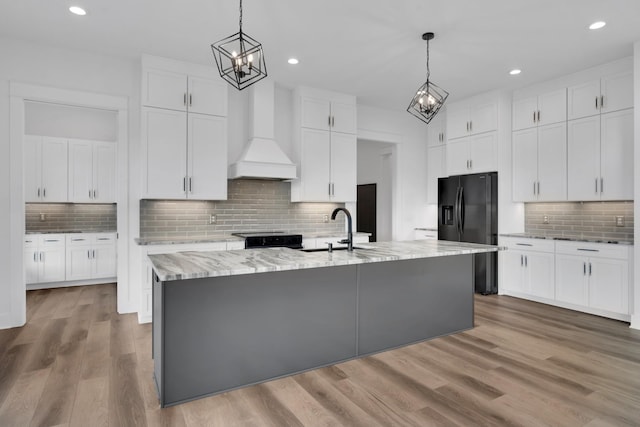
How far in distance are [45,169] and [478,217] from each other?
21.6 feet

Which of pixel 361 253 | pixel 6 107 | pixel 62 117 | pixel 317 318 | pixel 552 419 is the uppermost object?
pixel 62 117

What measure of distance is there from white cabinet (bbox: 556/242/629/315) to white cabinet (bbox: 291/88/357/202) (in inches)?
113

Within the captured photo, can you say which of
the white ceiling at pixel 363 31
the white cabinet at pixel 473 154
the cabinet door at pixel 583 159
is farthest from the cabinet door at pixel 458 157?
the cabinet door at pixel 583 159

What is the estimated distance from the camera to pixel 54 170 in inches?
228

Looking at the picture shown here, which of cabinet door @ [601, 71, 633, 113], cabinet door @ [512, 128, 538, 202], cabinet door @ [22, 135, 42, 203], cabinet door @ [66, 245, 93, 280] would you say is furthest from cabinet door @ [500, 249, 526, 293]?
cabinet door @ [22, 135, 42, 203]

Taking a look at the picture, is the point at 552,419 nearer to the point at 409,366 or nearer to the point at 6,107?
the point at 409,366

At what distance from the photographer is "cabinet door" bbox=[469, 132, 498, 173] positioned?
5309 mm

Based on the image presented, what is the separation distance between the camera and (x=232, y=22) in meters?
3.42

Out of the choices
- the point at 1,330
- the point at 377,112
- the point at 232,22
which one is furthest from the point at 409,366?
the point at 377,112

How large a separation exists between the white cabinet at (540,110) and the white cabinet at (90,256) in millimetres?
6491

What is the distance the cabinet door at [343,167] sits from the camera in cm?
545

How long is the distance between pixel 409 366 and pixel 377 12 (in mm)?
2968

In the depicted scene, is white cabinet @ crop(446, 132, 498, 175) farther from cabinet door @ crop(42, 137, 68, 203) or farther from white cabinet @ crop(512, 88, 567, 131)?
cabinet door @ crop(42, 137, 68, 203)

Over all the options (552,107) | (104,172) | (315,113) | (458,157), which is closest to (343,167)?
(315,113)
